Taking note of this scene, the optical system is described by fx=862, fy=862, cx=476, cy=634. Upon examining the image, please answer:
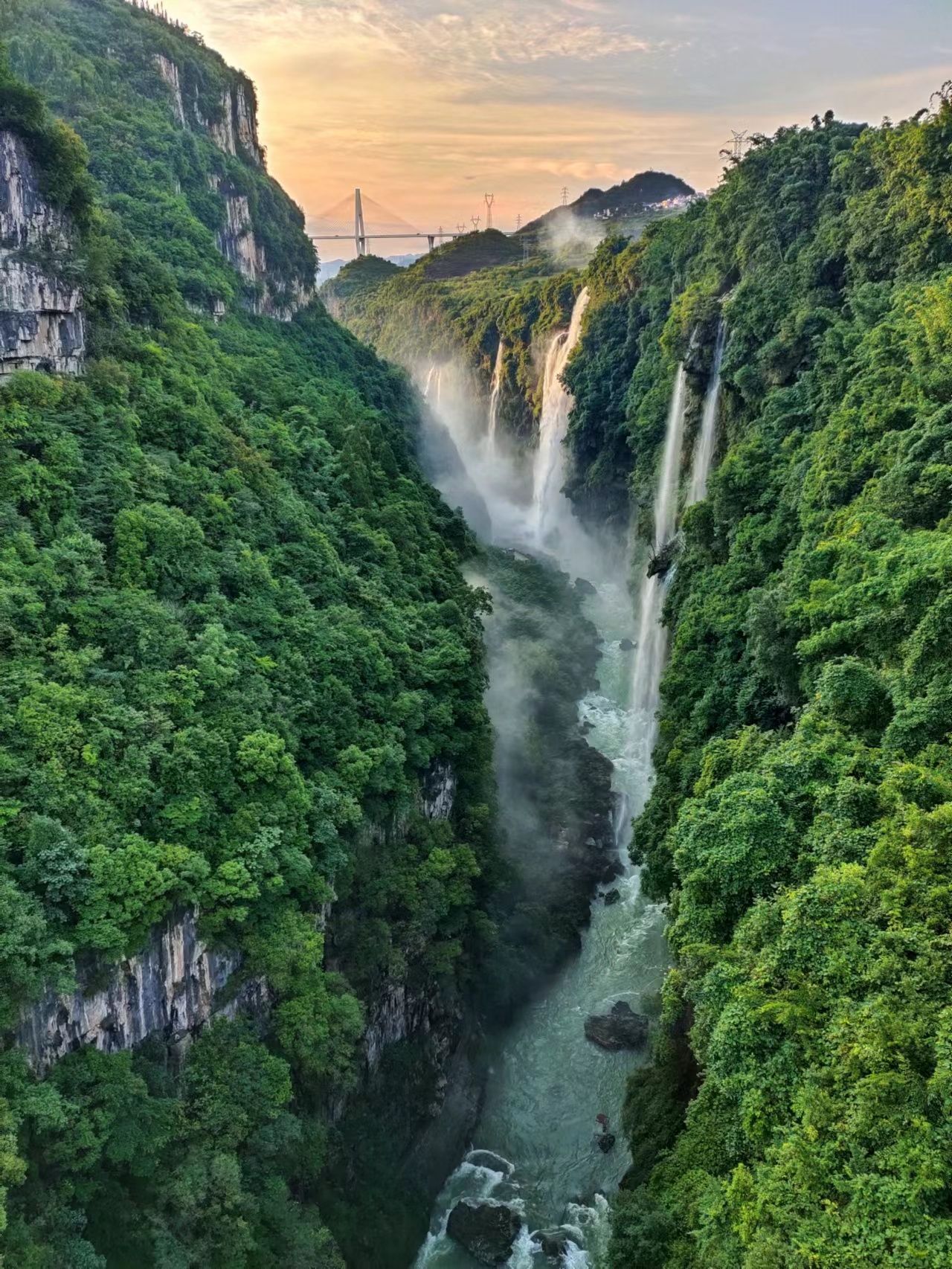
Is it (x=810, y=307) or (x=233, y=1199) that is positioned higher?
(x=810, y=307)

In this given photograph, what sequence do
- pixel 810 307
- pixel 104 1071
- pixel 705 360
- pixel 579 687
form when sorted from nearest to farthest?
pixel 104 1071 < pixel 810 307 < pixel 705 360 < pixel 579 687

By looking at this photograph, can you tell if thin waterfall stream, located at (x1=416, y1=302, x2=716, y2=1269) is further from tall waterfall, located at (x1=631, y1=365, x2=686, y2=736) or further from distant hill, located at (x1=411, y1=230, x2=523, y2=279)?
distant hill, located at (x1=411, y1=230, x2=523, y2=279)

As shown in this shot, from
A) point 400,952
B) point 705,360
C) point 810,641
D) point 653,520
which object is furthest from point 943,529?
point 653,520

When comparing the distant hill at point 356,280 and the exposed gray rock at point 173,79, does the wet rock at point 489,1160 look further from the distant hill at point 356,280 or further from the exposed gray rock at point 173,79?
the distant hill at point 356,280

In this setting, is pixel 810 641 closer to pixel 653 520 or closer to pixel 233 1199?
pixel 233 1199

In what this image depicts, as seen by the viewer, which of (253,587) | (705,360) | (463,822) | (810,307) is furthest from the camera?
(705,360)

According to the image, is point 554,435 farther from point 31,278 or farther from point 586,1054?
point 586,1054

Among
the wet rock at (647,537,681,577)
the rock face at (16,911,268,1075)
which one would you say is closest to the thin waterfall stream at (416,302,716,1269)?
the wet rock at (647,537,681,577)
